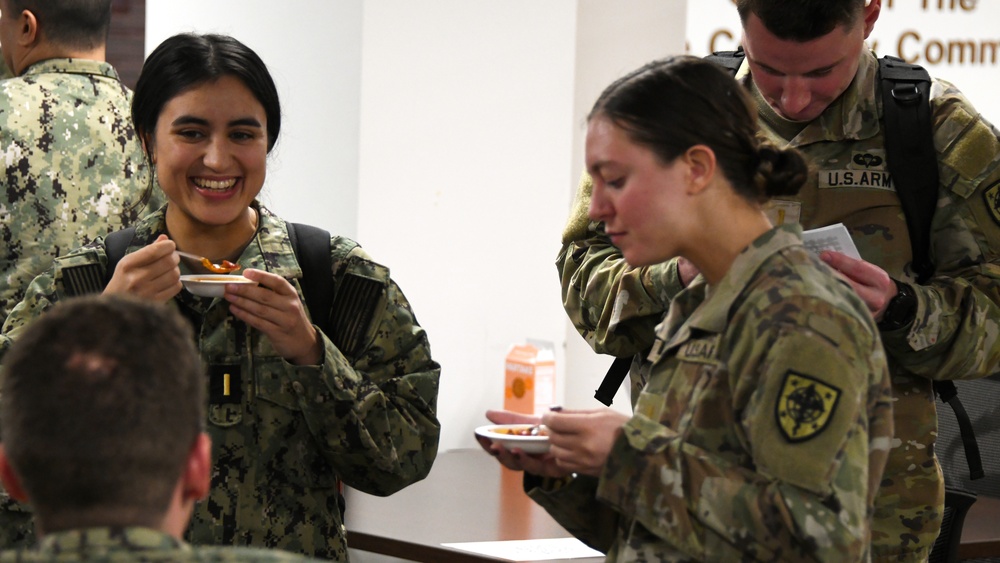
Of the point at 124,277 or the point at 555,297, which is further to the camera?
the point at 555,297

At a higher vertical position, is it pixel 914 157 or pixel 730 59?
pixel 730 59

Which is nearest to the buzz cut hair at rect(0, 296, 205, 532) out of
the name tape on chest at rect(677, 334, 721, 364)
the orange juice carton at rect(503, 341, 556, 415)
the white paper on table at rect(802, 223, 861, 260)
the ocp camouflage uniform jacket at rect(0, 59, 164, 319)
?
the name tape on chest at rect(677, 334, 721, 364)

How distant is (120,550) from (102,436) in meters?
0.10

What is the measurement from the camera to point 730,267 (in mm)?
1460

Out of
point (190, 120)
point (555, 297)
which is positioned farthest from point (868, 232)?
point (555, 297)

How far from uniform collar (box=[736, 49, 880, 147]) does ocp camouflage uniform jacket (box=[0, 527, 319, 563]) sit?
129 cm

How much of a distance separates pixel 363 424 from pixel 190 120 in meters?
0.56

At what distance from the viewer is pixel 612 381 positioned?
2133 mm

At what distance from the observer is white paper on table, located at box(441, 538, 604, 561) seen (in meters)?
2.48

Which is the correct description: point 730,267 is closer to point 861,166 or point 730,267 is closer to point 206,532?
point 861,166

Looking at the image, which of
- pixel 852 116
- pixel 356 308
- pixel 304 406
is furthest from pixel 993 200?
pixel 304 406

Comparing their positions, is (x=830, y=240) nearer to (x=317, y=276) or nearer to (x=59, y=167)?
(x=317, y=276)

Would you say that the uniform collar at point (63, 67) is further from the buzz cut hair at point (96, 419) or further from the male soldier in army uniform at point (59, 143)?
the buzz cut hair at point (96, 419)

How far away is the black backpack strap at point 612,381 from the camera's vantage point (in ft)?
6.89
